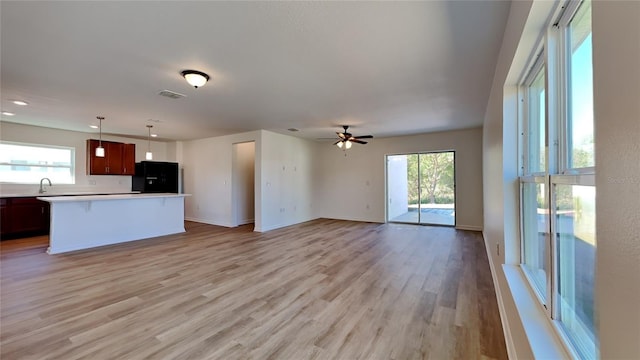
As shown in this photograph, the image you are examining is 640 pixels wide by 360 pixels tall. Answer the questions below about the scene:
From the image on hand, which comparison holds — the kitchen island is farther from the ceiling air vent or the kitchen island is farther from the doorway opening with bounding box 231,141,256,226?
the ceiling air vent

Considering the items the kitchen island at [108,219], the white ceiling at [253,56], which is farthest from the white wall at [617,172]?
the kitchen island at [108,219]

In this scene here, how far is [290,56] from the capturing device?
2.59 metres

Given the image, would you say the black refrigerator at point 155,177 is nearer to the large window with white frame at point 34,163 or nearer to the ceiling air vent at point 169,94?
the large window with white frame at point 34,163

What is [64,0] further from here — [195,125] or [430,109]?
[430,109]

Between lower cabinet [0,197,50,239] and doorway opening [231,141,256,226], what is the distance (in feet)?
13.2

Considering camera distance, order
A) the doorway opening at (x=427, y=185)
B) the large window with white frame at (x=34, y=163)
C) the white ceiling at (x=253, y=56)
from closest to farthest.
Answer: the white ceiling at (x=253, y=56)
the large window with white frame at (x=34, y=163)
the doorway opening at (x=427, y=185)

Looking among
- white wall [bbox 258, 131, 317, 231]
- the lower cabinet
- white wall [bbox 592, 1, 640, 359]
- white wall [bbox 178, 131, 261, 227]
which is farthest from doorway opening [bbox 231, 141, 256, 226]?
white wall [bbox 592, 1, 640, 359]

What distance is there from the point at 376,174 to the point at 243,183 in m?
3.75

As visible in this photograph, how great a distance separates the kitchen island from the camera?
14.9 feet

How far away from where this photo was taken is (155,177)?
7.52 meters

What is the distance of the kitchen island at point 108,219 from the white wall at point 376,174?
4.22 metres

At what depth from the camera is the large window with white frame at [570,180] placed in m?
1.06

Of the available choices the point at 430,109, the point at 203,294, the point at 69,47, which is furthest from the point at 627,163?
the point at 430,109

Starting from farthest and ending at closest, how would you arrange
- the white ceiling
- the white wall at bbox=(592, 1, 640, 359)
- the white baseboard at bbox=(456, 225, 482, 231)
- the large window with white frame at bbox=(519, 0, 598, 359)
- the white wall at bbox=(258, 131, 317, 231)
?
the white wall at bbox=(258, 131, 317, 231) → the white baseboard at bbox=(456, 225, 482, 231) → the white ceiling → the large window with white frame at bbox=(519, 0, 598, 359) → the white wall at bbox=(592, 1, 640, 359)
